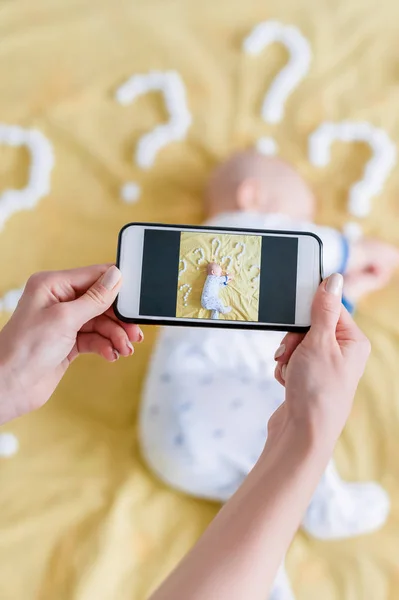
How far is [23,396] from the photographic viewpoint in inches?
27.8

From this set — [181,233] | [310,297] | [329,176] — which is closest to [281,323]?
[310,297]

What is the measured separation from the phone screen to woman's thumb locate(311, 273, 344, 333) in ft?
0.12

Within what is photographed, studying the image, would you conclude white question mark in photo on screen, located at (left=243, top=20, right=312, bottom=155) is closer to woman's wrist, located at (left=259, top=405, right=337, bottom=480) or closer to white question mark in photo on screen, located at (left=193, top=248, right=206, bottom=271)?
white question mark in photo on screen, located at (left=193, top=248, right=206, bottom=271)

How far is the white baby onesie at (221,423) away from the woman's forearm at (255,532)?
360 mm

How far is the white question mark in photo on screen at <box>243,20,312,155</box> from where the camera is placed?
127 centimetres

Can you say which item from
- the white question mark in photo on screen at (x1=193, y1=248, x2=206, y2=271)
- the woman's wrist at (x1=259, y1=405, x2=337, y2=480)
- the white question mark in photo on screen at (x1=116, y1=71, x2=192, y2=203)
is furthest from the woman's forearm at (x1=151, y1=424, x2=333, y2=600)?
the white question mark in photo on screen at (x1=116, y1=71, x2=192, y2=203)

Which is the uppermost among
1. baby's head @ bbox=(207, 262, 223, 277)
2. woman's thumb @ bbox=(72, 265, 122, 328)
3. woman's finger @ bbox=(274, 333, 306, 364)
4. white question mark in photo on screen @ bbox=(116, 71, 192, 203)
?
white question mark in photo on screen @ bbox=(116, 71, 192, 203)

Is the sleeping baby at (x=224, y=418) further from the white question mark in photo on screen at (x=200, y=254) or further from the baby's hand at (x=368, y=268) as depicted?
the white question mark in photo on screen at (x=200, y=254)

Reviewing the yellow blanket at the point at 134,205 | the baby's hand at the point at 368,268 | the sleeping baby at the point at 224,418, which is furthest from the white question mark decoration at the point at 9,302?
the baby's hand at the point at 368,268

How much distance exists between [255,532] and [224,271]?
28 centimetres

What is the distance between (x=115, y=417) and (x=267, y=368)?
0.88ft

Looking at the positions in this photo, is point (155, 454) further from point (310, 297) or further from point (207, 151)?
point (207, 151)

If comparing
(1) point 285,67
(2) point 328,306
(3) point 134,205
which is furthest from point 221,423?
(1) point 285,67

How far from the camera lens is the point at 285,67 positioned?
51.0 inches
